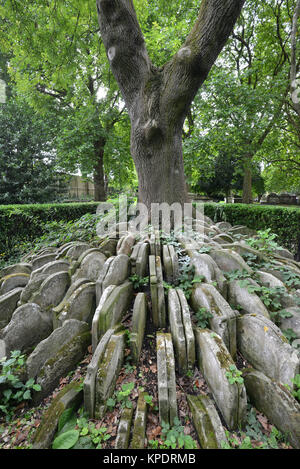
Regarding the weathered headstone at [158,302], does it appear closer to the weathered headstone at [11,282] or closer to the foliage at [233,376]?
the foliage at [233,376]

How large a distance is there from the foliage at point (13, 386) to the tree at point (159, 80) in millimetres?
3017

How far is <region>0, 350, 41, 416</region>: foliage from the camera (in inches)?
57.5

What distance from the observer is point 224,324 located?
1.66 meters

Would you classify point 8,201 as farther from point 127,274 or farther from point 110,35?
point 127,274

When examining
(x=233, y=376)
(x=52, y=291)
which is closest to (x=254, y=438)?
(x=233, y=376)

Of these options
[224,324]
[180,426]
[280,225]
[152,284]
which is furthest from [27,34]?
[280,225]

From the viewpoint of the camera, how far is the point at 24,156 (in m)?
12.1

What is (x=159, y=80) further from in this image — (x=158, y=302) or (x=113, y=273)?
(x=158, y=302)

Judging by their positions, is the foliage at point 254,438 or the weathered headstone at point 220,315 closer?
the foliage at point 254,438

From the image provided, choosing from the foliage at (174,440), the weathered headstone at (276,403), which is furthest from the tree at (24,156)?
the weathered headstone at (276,403)

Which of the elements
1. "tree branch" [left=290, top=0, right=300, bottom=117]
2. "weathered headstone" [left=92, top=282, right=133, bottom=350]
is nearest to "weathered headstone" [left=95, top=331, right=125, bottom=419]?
"weathered headstone" [left=92, top=282, right=133, bottom=350]

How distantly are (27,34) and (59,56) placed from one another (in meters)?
0.64

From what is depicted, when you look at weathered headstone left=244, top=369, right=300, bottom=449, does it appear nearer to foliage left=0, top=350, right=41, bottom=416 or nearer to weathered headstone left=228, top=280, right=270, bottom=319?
weathered headstone left=228, top=280, right=270, bottom=319

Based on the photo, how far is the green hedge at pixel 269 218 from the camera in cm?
525
